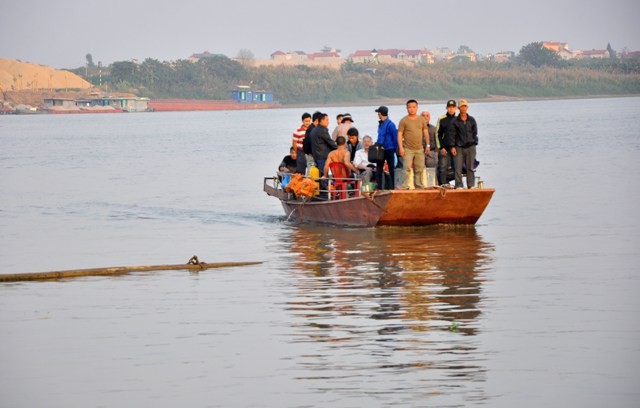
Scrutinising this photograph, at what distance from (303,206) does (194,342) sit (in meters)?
12.1

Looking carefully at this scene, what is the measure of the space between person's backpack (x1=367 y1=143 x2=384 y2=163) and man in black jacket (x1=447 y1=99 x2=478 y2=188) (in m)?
1.15

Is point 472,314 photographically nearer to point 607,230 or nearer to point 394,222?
point 394,222

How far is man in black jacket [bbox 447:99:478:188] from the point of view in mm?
22094

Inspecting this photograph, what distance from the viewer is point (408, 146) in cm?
2200

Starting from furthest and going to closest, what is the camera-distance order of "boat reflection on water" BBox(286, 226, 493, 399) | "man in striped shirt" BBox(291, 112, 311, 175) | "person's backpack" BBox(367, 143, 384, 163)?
1. "man in striped shirt" BBox(291, 112, 311, 175)
2. "person's backpack" BBox(367, 143, 384, 163)
3. "boat reflection on water" BBox(286, 226, 493, 399)

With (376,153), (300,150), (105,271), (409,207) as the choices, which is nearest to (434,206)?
(409,207)

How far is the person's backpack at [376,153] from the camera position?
72.8ft

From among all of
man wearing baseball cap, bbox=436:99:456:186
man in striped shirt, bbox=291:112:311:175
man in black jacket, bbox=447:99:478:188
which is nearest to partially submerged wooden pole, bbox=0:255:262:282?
man wearing baseball cap, bbox=436:99:456:186

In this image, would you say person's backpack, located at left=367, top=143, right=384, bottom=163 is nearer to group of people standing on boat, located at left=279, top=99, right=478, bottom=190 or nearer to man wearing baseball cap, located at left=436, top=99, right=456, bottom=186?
group of people standing on boat, located at left=279, top=99, right=478, bottom=190

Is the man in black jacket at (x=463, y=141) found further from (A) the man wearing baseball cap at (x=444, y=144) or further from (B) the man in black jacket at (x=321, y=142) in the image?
(B) the man in black jacket at (x=321, y=142)

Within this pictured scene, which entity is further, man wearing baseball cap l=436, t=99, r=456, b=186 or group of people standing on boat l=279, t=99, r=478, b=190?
man wearing baseball cap l=436, t=99, r=456, b=186

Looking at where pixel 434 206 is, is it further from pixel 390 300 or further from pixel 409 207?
pixel 390 300

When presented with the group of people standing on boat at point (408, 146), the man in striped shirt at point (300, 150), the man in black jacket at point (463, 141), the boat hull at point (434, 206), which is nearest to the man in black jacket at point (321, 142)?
the group of people standing on boat at point (408, 146)

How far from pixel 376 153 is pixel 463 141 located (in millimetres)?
1442
